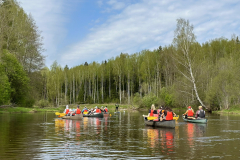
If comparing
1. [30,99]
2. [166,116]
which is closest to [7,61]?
[30,99]

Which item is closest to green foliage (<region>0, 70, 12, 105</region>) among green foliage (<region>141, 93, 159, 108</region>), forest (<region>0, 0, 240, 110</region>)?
forest (<region>0, 0, 240, 110</region>)

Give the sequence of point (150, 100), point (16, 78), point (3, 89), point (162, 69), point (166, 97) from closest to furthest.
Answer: point (3, 89), point (16, 78), point (166, 97), point (150, 100), point (162, 69)

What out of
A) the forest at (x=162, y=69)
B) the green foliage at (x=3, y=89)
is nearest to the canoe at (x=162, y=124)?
the forest at (x=162, y=69)

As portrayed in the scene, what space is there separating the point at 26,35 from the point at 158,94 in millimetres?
33030

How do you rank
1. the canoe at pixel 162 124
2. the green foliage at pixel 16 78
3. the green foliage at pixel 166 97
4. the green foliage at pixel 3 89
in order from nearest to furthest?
the canoe at pixel 162 124
the green foliage at pixel 3 89
the green foliage at pixel 16 78
the green foliage at pixel 166 97

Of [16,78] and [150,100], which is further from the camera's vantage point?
[150,100]

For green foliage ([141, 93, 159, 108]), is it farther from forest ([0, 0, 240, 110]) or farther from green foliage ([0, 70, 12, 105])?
green foliage ([0, 70, 12, 105])

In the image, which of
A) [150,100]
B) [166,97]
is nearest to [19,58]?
[150,100]

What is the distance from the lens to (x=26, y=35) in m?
49.8

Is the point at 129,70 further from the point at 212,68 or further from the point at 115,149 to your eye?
the point at 115,149

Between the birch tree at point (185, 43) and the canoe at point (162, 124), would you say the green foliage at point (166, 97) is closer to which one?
the birch tree at point (185, 43)

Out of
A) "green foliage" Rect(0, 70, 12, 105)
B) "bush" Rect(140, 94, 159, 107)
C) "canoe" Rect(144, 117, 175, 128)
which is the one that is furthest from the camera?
"bush" Rect(140, 94, 159, 107)

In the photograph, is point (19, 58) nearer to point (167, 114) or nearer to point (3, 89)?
point (3, 89)

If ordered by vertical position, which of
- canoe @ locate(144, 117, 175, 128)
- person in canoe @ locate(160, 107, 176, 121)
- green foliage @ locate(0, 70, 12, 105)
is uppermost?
green foliage @ locate(0, 70, 12, 105)
